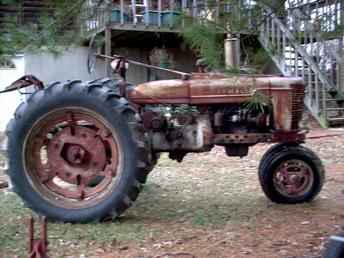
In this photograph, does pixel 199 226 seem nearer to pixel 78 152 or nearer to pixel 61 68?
pixel 78 152

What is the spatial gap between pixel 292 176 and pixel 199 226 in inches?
50.6

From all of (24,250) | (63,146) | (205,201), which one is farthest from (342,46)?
(24,250)

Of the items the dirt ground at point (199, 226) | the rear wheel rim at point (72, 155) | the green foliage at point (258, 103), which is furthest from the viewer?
the rear wheel rim at point (72, 155)

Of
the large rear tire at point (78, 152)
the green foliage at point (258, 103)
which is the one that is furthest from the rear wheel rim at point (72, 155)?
the green foliage at point (258, 103)

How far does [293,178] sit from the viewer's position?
583cm

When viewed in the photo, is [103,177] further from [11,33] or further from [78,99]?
[11,33]

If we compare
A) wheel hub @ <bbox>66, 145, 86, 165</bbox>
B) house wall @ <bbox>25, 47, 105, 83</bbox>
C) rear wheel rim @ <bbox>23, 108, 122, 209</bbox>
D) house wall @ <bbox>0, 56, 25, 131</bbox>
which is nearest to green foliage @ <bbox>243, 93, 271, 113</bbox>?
rear wheel rim @ <bbox>23, 108, 122, 209</bbox>

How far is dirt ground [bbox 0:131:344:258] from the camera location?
4.35 metres

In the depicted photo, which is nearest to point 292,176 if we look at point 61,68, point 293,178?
point 293,178

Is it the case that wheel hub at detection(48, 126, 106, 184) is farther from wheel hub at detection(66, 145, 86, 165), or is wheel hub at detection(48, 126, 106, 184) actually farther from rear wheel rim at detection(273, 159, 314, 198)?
rear wheel rim at detection(273, 159, 314, 198)

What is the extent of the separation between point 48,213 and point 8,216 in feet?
1.51

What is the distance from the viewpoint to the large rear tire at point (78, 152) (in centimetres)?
510

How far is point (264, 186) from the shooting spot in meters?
5.88

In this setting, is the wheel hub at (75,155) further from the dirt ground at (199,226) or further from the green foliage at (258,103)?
the green foliage at (258,103)
